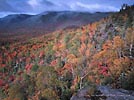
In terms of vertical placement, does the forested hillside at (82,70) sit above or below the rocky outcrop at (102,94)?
below

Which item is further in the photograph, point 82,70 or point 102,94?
point 82,70

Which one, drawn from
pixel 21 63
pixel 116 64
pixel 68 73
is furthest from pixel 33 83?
pixel 21 63

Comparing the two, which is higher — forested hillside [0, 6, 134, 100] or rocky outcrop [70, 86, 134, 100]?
rocky outcrop [70, 86, 134, 100]

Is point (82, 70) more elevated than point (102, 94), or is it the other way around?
point (102, 94)

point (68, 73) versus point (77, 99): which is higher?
point (77, 99)

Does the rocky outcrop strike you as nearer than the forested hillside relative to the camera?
Yes

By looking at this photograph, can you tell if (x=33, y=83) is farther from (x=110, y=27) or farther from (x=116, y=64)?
(x=110, y=27)

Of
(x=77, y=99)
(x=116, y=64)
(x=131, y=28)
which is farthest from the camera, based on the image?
(x=131, y=28)

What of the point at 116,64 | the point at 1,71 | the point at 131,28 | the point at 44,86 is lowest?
the point at 1,71

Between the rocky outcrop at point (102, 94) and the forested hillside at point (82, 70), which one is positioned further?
the forested hillside at point (82, 70)

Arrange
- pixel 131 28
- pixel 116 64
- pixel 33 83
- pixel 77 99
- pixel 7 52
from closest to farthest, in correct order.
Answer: pixel 77 99 < pixel 116 64 < pixel 33 83 < pixel 131 28 < pixel 7 52

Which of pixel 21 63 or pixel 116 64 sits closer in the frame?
pixel 116 64
